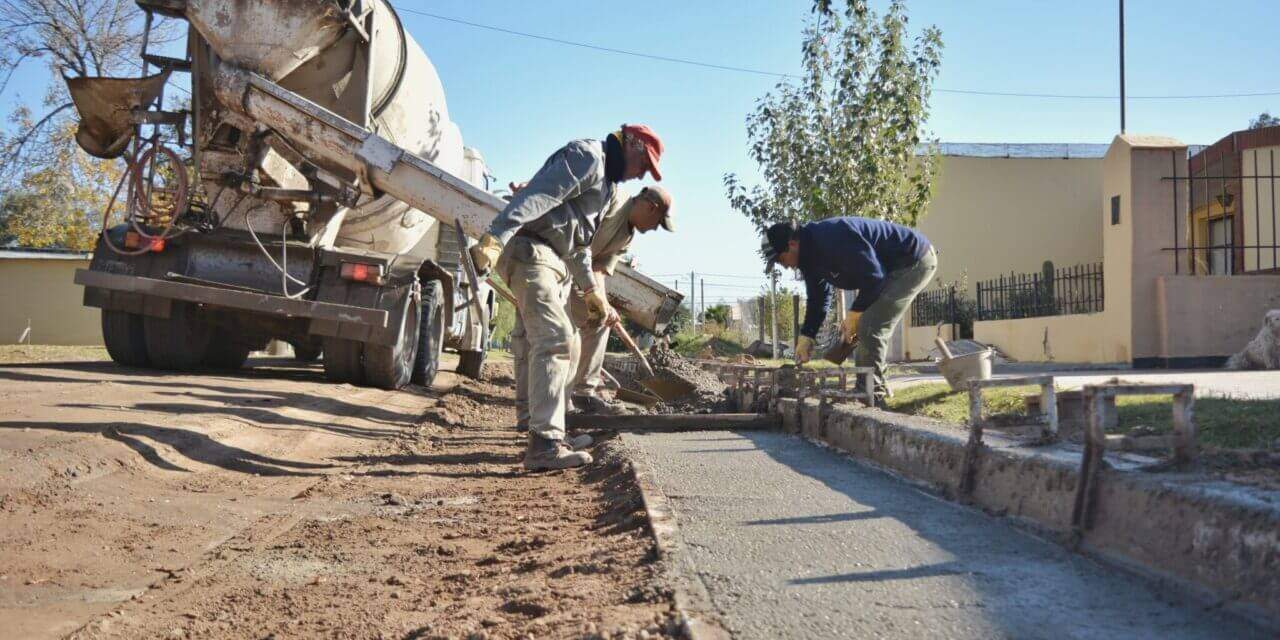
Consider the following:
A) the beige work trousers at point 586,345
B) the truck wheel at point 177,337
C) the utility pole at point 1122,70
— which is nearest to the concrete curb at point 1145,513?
the beige work trousers at point 586,345

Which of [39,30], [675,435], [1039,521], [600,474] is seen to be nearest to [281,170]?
[675,435]

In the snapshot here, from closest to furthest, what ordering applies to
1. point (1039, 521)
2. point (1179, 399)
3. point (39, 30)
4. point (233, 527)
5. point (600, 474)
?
point (1179, 399), point (1039, 521), point (233, 527), point (600, 474), point (39, 30)

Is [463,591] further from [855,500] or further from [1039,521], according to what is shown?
[1039,521]

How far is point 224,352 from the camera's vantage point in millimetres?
10141

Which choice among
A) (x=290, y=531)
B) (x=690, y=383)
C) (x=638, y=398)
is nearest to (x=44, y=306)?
(x=638, y=398)

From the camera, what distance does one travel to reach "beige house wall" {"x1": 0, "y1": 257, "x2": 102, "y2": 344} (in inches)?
1007

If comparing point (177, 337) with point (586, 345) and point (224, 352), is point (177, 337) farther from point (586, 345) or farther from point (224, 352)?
point (586, 345)

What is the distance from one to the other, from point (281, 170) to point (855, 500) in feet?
20.9

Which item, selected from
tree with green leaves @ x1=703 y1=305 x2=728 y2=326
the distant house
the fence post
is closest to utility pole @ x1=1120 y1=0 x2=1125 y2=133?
the distant house

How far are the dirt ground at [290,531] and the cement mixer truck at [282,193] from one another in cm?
169

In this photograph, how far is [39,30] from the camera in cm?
2420

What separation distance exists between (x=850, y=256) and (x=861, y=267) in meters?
0.09

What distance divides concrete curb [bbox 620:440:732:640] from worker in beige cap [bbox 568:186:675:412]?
2.19 meters

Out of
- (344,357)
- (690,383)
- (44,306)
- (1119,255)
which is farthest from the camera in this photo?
(44,306)
